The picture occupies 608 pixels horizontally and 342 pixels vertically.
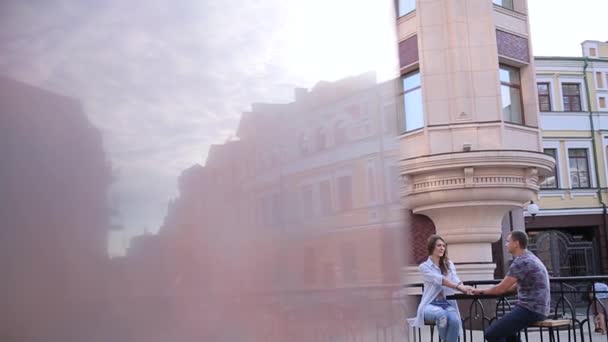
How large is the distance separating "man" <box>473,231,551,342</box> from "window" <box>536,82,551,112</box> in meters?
23.0

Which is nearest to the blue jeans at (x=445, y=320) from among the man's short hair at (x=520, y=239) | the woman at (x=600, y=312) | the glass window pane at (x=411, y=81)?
the man's short hair at (x=520, y=239)

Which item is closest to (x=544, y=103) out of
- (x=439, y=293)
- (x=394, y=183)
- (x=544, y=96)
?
(x=544, y=96)

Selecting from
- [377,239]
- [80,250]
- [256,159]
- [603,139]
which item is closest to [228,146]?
[256,159]

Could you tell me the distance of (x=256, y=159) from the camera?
1.15 meters

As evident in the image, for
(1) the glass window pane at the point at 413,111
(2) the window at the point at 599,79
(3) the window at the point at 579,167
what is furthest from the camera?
(2) the window at the point at 599,79

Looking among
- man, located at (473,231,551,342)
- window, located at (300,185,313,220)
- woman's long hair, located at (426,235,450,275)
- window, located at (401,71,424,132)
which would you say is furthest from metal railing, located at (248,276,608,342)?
window, located at (401,71,424,132)

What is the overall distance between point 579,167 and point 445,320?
23681 millimetres

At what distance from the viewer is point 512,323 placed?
5332 mm

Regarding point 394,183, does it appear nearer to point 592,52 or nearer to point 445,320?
point 445,320

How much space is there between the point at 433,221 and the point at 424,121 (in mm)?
2440

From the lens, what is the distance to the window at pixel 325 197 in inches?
49.4

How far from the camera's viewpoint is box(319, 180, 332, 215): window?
4.12ft

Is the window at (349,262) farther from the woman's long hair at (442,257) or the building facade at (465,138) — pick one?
the building facade at (465,138)

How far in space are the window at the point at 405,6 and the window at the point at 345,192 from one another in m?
13.3
